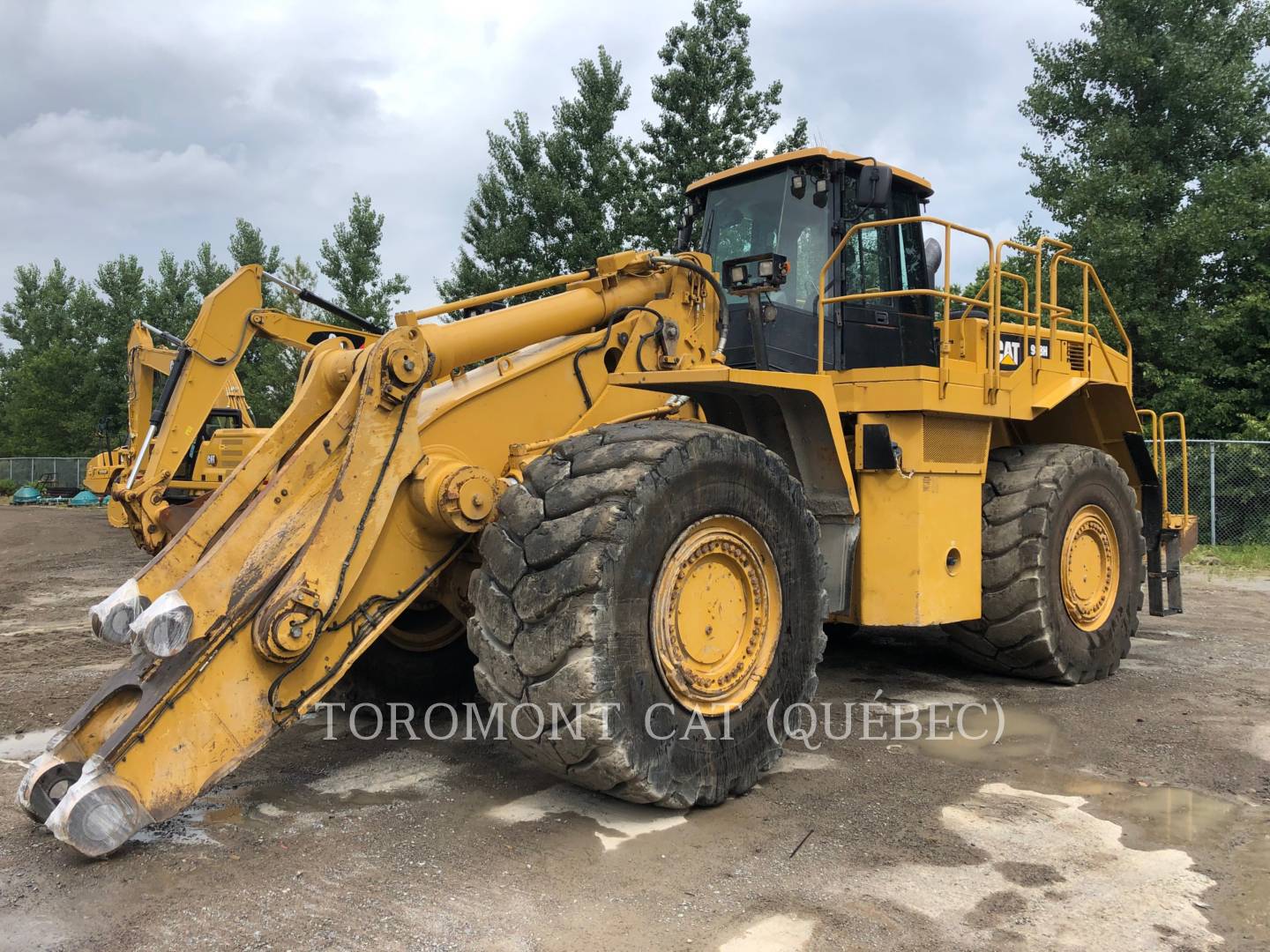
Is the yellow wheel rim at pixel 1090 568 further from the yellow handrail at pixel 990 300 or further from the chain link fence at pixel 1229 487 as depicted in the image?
the chain link fence at pixel 1229 487

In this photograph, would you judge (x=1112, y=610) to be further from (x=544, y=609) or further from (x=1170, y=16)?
(x=1170, y=16)

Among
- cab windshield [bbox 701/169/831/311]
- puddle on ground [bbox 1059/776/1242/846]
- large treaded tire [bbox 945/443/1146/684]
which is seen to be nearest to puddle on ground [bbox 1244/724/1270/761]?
puddle on ground [bbox 1059/776/1242/846]

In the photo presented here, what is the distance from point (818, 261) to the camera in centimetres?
602

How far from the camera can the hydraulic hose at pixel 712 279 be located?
511cm

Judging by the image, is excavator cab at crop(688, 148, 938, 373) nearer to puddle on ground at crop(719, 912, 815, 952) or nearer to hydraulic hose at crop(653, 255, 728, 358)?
hydraulic hose at crop(653, 255, 728, 358)

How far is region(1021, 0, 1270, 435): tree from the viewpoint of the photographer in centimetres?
1714

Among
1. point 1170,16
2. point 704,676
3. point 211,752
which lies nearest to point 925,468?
point 704,676

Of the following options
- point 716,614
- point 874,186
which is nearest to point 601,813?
point 716,614

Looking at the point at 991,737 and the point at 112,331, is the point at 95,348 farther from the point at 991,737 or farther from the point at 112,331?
the point at 991,737

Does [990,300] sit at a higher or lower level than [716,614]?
higher

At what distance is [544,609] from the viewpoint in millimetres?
3648

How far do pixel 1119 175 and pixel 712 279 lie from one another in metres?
16.3

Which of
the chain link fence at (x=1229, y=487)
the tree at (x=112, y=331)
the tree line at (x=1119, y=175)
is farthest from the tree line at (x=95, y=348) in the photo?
the chain link fence at (x=1229, y=487)

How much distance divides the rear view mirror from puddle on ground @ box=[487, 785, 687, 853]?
3197 millimetres
